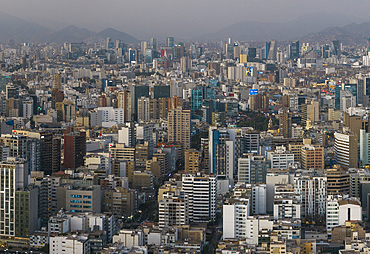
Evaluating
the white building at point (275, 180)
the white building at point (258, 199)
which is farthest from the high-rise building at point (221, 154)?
the white building at point (258, 199)

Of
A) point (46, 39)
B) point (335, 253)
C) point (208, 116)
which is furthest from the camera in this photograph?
point (46, 39)

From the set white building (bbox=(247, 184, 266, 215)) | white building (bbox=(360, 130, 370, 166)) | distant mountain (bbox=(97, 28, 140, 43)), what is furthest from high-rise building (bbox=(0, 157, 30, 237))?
distant mountain (bbox=(97, 28, 140, 43))

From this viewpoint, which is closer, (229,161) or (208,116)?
(229,161)

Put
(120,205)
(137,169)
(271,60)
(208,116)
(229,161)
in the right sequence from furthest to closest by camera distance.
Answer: (271,60) < (208,116) < (137,169) < (229,161) < (120,205)

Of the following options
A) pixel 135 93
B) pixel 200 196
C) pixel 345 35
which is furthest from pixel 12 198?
pixel 345 35

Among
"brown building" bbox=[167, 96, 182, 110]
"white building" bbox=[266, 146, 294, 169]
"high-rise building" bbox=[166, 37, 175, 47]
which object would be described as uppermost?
"high-rise building" bbox=[166, 37, 175, 47]

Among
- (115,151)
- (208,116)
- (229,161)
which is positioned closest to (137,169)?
(115,151)

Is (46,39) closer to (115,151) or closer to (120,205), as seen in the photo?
(115,151)

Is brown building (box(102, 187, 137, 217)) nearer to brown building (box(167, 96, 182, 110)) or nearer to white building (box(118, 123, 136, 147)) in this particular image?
white building (box(118, 123, 136, 147))

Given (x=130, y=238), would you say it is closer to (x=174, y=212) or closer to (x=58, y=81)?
(x=174, y=212)
